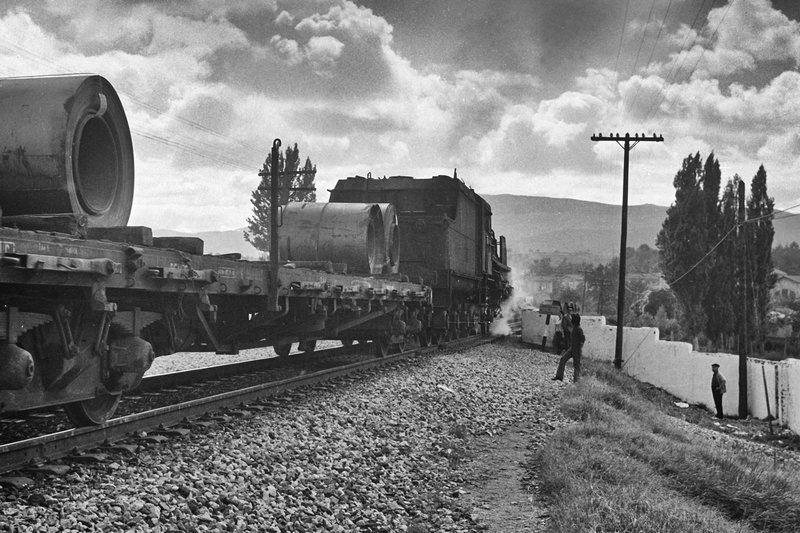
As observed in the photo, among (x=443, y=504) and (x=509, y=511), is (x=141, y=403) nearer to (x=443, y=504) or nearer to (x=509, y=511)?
(x=443, y=504)

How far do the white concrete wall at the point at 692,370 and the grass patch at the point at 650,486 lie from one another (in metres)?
13.9

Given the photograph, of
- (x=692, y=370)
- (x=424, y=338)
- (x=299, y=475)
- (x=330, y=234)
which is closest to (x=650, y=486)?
(x=299, y=475)

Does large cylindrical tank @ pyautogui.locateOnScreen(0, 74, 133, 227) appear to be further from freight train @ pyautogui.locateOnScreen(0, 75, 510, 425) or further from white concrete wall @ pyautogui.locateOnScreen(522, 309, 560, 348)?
white concrete wall @ pyautogui.locateOnScreen(522, 309, 560, 348)

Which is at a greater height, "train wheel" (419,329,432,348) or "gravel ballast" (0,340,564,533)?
"train wheel" (419,329,432,348)

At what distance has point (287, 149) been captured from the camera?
6675cm

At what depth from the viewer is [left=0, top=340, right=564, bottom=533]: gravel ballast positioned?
14.3 feet

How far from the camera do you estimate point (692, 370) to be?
1013 inches

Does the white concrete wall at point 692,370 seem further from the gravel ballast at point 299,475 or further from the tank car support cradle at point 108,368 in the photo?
the tank car support cradle at point 108,368

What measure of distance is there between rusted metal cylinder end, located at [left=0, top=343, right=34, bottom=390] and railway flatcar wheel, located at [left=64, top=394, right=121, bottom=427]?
1.15m

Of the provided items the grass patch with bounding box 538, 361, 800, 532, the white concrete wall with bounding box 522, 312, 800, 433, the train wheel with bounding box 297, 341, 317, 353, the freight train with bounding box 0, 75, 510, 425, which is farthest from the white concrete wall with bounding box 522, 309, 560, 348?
the freight train with bounding box 0, 75, 510, 425

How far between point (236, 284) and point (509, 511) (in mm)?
3426

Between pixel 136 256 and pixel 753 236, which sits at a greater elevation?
pixel 753 236

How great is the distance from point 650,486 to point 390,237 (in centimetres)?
824

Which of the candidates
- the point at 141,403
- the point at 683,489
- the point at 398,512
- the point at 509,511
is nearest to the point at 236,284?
the point at 141,403
